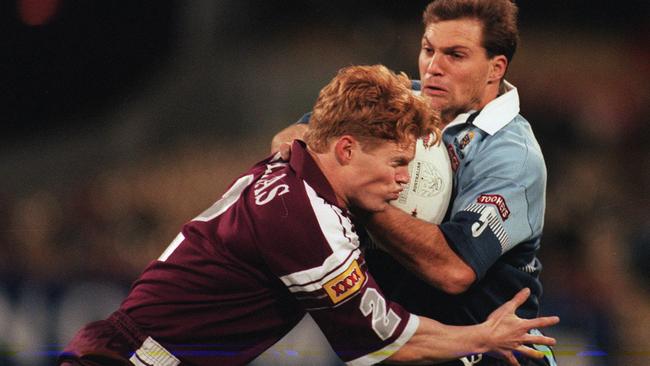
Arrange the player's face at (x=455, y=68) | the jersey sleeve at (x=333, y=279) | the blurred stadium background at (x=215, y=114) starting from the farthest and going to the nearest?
the blurred stadium background at (x=215, y=114)
the player's face at (x=455, y=68)
the jersey sleeve at (x=333, y=279)

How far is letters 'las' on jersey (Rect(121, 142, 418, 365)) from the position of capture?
1.82 meters


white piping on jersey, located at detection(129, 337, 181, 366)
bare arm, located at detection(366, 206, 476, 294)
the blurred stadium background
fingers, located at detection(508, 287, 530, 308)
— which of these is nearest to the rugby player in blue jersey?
bare arm, located at detection(366, 206, 476, 294)

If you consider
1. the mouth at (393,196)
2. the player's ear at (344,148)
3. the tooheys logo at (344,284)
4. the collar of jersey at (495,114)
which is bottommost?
the tooheys logo at (344,284)

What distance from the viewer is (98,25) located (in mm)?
4211

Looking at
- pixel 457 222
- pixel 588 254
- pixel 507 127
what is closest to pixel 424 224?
pixel 457 222

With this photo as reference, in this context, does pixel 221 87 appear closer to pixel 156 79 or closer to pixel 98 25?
pixel 156 79

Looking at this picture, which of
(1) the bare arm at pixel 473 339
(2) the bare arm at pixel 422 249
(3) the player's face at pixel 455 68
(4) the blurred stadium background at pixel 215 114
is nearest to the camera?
(1) the bare arm at pixel 473 339

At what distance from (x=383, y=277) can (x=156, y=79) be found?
2.32 meters

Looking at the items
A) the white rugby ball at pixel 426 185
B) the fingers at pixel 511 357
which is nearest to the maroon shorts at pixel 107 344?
the white rugby ball at pixel 426 185

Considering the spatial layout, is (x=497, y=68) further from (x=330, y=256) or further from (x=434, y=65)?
(x=330, y=256)

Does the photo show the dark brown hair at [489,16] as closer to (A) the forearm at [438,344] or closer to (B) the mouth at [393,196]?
(B) the mouth at [393,196]

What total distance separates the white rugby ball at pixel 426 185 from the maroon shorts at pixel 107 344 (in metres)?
0.72

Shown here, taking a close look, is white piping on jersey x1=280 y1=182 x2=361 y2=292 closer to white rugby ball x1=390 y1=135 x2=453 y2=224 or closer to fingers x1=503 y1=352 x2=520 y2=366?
white rugby ball x1=390 y1=135 x2=453 y2=224

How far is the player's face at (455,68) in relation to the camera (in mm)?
2447
